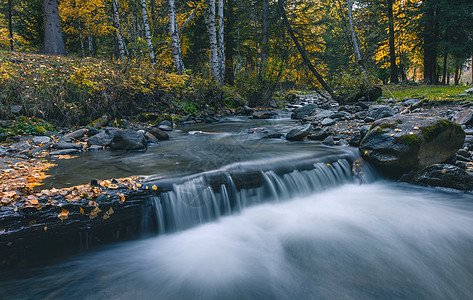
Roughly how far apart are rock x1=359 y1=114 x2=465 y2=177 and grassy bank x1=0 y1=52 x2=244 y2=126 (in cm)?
805

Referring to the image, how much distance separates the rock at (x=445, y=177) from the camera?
444cm

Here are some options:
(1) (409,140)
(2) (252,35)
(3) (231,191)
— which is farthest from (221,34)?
(3) (231,191)

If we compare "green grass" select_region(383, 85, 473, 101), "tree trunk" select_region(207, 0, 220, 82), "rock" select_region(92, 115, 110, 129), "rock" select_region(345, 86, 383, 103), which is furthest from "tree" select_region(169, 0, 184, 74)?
"green grass" select_region(383, 85, 473, 101)

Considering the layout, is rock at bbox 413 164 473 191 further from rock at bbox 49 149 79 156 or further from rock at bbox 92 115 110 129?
rock at bbox 92 115 110 129

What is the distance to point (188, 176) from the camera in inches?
159

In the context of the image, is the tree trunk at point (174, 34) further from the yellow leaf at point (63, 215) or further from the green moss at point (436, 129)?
the yellow leaf at point (63, 215)

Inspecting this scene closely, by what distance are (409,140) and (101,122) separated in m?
8.43

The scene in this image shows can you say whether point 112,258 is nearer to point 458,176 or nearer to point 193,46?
point 458,176

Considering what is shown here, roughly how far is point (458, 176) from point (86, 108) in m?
9.87

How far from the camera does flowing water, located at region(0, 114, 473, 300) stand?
2576 millimetres

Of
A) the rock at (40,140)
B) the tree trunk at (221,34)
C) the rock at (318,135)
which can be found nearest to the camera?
the rock at (40,140)

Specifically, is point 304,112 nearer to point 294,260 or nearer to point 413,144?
point 413,144

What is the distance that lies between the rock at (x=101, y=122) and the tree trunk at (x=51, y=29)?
25.5ft

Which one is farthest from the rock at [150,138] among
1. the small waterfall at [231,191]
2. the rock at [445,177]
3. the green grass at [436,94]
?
the green grass at [436,94]
